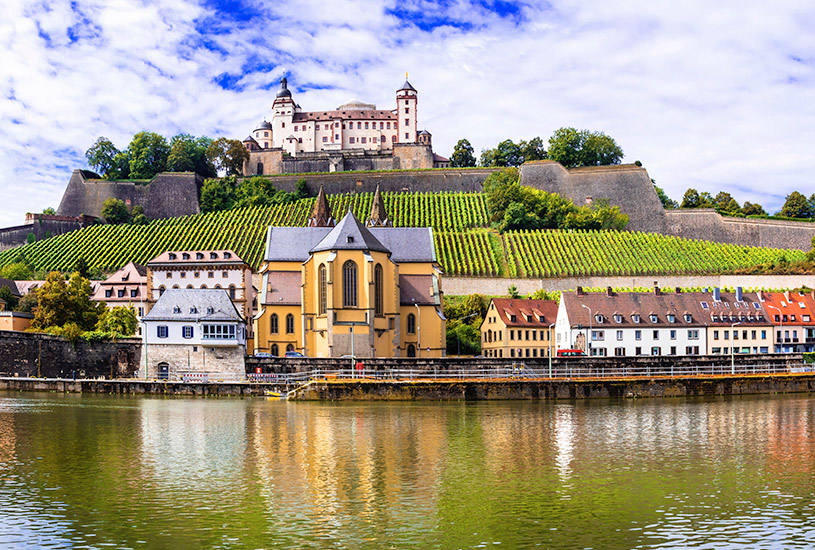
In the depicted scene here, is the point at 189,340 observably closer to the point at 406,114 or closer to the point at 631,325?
the point at 631,325

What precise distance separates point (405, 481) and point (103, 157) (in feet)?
468

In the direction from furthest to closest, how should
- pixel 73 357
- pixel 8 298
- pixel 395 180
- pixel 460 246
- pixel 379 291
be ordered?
pixel 395 180 → pixel 460 246 → pixel 8 298 → pixel 379 291 → pixel 73 357

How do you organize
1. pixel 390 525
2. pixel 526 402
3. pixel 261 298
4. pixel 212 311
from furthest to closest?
pixel 261 298, pixel 212 311, pixel 526 402, pixel 390 525

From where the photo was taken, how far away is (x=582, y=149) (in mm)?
147250

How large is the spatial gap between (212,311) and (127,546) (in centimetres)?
4548

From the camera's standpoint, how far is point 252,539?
17.3 meters

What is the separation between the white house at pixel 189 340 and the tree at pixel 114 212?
80362mm

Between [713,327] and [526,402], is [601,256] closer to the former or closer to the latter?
[713,327]

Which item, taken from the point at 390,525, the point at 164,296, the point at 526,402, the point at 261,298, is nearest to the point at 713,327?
→ the point at 526,402

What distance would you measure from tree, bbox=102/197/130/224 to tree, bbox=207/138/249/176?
71.4 feet

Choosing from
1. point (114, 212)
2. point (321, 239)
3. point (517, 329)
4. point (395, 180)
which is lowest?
point (517, 329)

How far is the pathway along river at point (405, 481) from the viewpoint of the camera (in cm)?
1781

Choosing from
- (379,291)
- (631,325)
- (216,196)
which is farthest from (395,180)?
(379,291)

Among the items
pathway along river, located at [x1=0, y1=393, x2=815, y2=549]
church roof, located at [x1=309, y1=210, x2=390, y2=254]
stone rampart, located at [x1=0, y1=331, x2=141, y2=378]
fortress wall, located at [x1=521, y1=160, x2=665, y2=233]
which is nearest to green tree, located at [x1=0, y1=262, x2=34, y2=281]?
stone rampart, located at [x1=0, y1=331, x2=141, y2=378]
